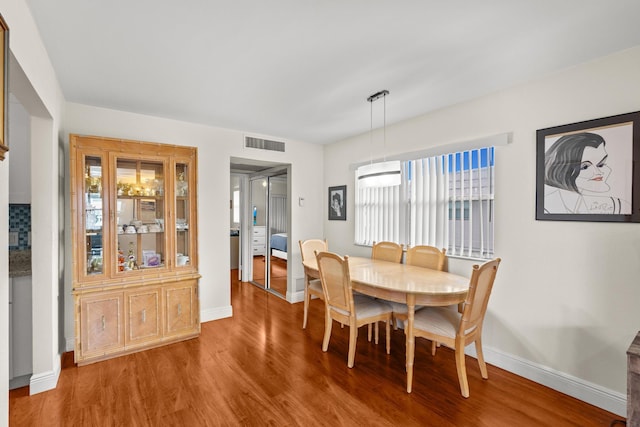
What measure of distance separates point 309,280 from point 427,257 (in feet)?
4.98

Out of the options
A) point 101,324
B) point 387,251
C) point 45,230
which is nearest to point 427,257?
point 387,251

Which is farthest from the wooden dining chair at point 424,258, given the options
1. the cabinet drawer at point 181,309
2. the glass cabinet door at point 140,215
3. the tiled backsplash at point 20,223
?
the tiled backsplash at point 20,223

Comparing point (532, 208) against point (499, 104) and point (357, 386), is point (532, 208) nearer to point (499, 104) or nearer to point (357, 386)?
point (499, 104)

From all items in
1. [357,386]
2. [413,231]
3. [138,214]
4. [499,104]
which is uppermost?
[499,104]

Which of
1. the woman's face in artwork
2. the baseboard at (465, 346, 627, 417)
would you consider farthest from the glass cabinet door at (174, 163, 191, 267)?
the woman's face in artwork

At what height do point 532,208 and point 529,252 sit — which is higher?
point 532,208

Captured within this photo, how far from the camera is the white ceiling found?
1.59 m

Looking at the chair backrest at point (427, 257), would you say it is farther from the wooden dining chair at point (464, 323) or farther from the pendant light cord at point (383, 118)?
the pendant light cord at point (383, 118)

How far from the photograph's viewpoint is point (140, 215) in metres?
3.08

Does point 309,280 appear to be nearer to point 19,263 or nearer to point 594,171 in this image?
point 19,263

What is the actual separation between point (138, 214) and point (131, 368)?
1.45 metres

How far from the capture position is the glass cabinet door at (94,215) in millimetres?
2729

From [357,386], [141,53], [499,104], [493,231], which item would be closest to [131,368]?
[357,386]

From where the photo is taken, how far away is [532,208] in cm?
246
